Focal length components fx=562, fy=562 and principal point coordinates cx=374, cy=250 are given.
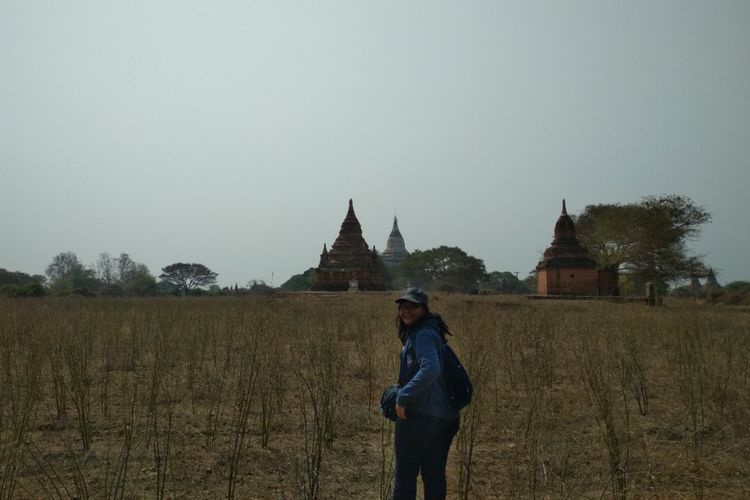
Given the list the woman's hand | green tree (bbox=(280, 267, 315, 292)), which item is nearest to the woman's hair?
the woman's hand

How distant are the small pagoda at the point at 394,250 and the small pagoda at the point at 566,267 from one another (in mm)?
48963

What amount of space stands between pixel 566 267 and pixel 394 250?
5410 centimetres

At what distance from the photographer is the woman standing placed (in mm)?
2721

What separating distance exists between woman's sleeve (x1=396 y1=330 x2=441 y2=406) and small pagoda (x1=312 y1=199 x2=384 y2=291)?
33172mm

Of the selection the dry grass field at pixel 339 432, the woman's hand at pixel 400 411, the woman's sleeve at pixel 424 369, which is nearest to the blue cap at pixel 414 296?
the woman's sleeve at pixel 424 369

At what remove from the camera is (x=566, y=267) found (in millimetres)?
29250

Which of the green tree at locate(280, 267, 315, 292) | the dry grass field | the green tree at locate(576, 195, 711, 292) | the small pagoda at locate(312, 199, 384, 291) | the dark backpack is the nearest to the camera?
the dark backpack

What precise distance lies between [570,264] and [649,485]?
2690cm

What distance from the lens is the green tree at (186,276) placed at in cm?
6110

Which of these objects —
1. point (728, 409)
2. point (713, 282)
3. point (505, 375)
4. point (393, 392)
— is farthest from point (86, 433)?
point (713, 282)

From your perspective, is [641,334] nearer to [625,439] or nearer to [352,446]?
[625,439]

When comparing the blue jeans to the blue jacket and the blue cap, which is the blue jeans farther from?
the blue cap

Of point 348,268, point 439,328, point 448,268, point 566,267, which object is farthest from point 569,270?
point 439,328

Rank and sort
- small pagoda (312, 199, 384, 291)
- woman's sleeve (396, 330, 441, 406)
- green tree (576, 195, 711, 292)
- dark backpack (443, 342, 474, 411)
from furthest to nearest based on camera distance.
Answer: small pagoda (312, 199, 384, 291) → green tree (576, 195, 711, 292) → dark backpack (443, 342, 474, 411) → woman's sleeve (396, 330, 441, 406)
